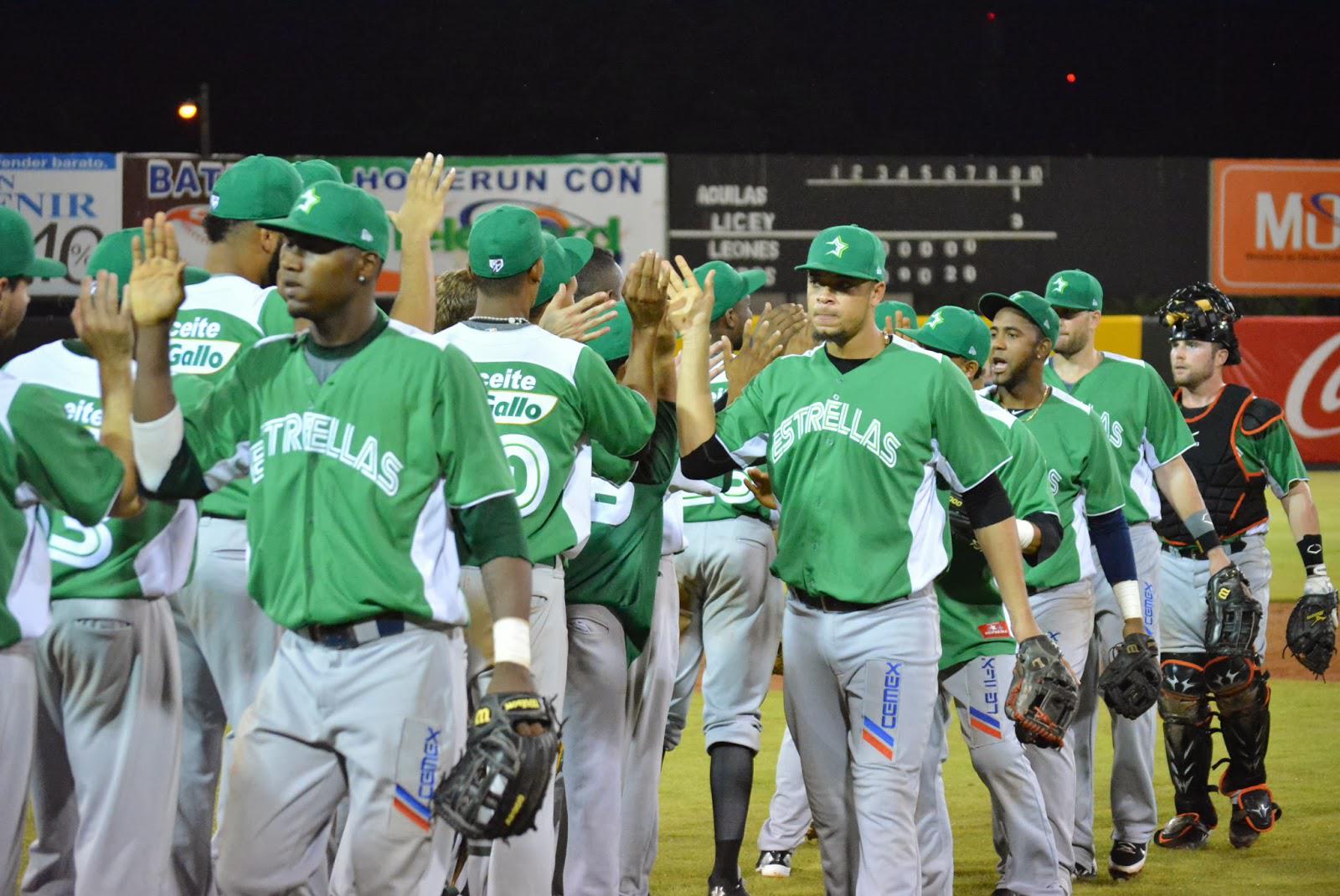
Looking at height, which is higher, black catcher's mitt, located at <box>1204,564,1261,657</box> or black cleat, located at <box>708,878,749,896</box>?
black catcher's mitt, located at <box>1204,564,1261,657</box>

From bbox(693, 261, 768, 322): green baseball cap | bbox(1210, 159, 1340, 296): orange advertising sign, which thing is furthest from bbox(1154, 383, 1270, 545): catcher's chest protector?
bbox(1210, 159, 1340, 296): orange advertising sign

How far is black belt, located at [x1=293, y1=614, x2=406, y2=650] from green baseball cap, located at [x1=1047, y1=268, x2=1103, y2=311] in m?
4.37

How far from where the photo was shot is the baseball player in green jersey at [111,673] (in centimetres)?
426

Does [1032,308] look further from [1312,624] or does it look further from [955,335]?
[1312,624]

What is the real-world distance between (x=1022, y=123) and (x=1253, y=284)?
8.28 m

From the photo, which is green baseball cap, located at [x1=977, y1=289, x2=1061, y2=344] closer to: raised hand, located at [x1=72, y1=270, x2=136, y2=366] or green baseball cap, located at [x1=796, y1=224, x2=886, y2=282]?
green baseball cap, located at [x1=796, y1=224, x2=886, y2=282]

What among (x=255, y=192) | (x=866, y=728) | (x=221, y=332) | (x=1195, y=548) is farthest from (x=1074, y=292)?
(x=221, y=332)

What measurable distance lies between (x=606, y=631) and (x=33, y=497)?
198 centimetres

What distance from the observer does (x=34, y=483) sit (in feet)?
12.0

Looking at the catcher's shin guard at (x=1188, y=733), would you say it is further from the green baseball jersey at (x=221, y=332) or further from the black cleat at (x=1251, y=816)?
the green baseball jersey at (x=221, y=332)

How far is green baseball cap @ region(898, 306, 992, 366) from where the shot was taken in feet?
20.1

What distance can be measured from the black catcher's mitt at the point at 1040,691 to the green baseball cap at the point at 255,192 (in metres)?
2.47

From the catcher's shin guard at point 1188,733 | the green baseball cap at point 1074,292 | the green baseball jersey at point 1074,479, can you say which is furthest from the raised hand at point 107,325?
the catcher's shin guard at point 1188,733

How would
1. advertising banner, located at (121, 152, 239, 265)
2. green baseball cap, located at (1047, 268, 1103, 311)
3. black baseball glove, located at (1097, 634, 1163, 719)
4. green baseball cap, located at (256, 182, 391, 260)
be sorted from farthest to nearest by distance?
advertising banner, located at (121, 152, 239, 265), green baseball cap, located at (1047, 268, 1103, 311), black baseball glove, located at (1097, 634, 1163, 719), green baseball cap, located at (256, 182, 391, 260)
